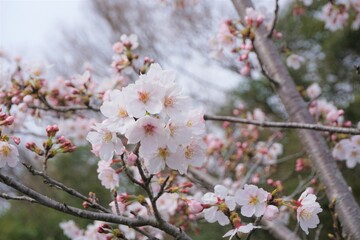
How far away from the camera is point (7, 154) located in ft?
3.75

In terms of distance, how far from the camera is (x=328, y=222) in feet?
17.8

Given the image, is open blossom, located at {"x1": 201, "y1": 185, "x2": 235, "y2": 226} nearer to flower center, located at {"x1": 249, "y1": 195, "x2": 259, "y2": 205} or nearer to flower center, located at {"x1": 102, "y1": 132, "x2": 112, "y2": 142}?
flower center, located at {"x1": 249, "y1": 195, "x2": 259, "y2": 205}

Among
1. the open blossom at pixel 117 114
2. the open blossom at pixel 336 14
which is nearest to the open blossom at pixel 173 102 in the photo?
the open blossom at pixel 117 114

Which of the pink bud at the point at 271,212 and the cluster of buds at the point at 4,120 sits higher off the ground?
the cluster of buds at the point at 4,120

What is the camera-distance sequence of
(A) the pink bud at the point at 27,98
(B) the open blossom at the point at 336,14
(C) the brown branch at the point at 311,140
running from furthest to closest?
(B) the open blossom at the point at 336,14
(A) the pink bud at the point at 27,98
(C) the brown branch at the point at 311,140

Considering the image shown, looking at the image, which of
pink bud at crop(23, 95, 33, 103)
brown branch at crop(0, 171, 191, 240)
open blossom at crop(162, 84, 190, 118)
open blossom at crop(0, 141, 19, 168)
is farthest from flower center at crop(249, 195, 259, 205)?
pink bud at crop(23, 95, 33, 103)

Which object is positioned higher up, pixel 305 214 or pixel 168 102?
pixel 168 102

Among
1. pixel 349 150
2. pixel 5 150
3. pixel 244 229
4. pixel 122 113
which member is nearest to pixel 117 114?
pixel 122 113

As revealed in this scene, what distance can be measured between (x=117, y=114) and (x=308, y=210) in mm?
630

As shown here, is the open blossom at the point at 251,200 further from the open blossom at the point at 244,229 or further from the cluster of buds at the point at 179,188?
the cluster of buds at the point at 179,188

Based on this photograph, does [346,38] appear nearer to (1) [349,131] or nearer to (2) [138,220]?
(1) [349,131]

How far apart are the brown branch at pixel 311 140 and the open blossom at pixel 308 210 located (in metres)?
0.49

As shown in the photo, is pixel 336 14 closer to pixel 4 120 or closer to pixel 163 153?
pixel 163 153

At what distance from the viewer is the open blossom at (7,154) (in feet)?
3.67
